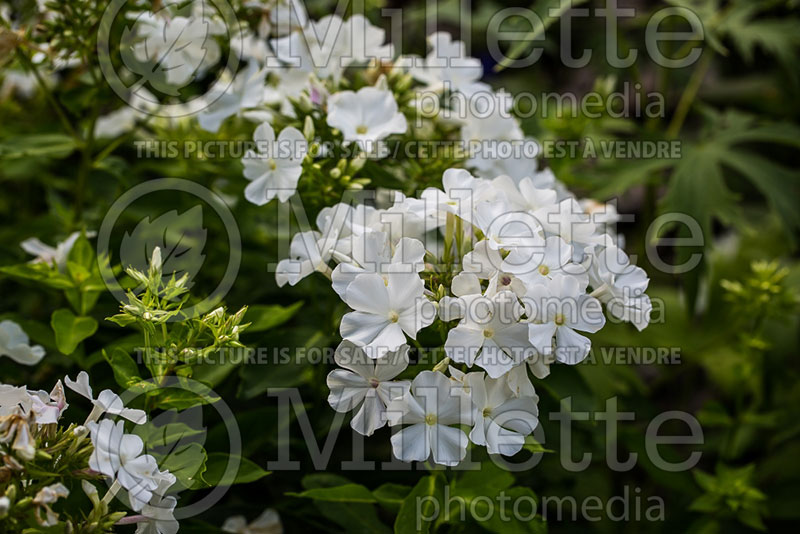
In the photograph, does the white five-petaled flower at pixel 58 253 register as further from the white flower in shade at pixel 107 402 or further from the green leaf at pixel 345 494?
the green leaf at pixel 345 494

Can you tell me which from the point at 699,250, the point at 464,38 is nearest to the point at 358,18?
the point at 699,250

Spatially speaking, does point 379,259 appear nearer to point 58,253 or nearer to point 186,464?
point 186,464

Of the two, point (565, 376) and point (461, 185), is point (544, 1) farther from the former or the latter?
point (565, 376)

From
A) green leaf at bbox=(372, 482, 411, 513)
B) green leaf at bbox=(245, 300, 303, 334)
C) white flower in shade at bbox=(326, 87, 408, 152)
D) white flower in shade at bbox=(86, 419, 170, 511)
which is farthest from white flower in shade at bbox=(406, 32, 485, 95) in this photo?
white flower in shade at bbox=(86, 419, 170, 511)

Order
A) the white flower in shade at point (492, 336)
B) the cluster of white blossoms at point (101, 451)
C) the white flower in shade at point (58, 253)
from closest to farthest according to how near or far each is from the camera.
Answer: the cluster of white blossoms at point (101, 451)
the white flower in shade at point (492, 336)
the white flower in shade at point (58, 253)

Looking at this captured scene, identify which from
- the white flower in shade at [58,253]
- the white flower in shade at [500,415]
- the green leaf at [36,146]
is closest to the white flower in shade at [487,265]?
the white flower in shade at [500,415]

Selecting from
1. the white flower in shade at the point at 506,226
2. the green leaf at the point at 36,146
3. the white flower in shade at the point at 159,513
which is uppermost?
the green leaf at the point at 36,146

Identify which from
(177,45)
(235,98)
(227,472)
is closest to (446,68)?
(235,98)
